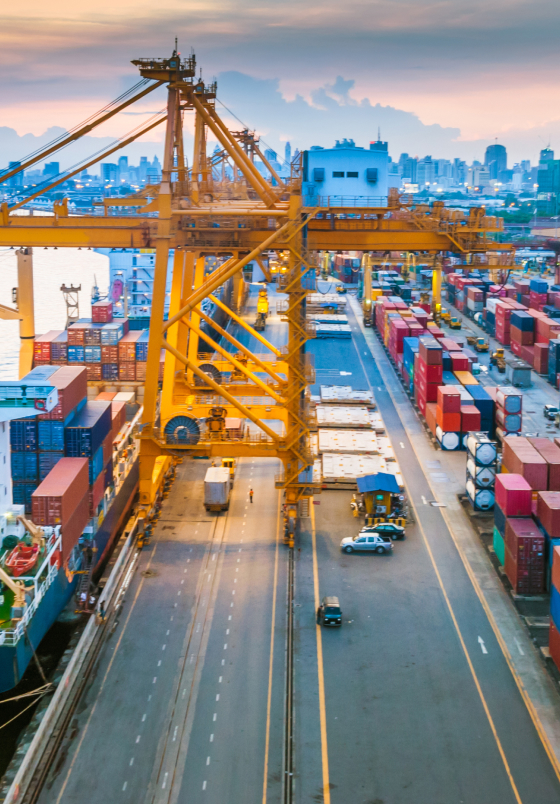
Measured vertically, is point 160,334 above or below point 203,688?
above

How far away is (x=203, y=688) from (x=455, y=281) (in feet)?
269

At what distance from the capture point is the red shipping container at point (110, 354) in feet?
149

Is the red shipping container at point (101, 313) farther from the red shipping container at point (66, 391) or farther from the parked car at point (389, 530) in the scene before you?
the parked car at point (389, 530)

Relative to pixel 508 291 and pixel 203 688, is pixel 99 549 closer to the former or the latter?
pixel 203 688

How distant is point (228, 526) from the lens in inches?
1373

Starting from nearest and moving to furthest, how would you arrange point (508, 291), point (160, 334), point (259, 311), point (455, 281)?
point (160, 334) < point (259, 311) < point (508, 291) < point (455, 281)

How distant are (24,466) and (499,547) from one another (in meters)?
17.2

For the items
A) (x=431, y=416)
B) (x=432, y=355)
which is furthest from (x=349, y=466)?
(x=432, y=355)

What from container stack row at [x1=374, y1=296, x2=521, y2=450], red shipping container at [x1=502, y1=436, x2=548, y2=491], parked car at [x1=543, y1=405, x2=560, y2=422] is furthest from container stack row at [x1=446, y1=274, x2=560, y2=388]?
red shipping container at [x1=502, y1=436, x2=548, y2=491]

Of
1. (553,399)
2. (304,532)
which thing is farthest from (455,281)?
(304,532)

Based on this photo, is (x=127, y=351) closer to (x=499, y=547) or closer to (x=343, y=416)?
(x=343, y=416)

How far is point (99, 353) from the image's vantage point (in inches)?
1796

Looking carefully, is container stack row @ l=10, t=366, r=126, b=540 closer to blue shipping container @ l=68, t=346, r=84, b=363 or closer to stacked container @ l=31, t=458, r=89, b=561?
stacked container @ l=31, t=458, r=89, b=561

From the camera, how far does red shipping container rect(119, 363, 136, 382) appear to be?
4597 centimetres
